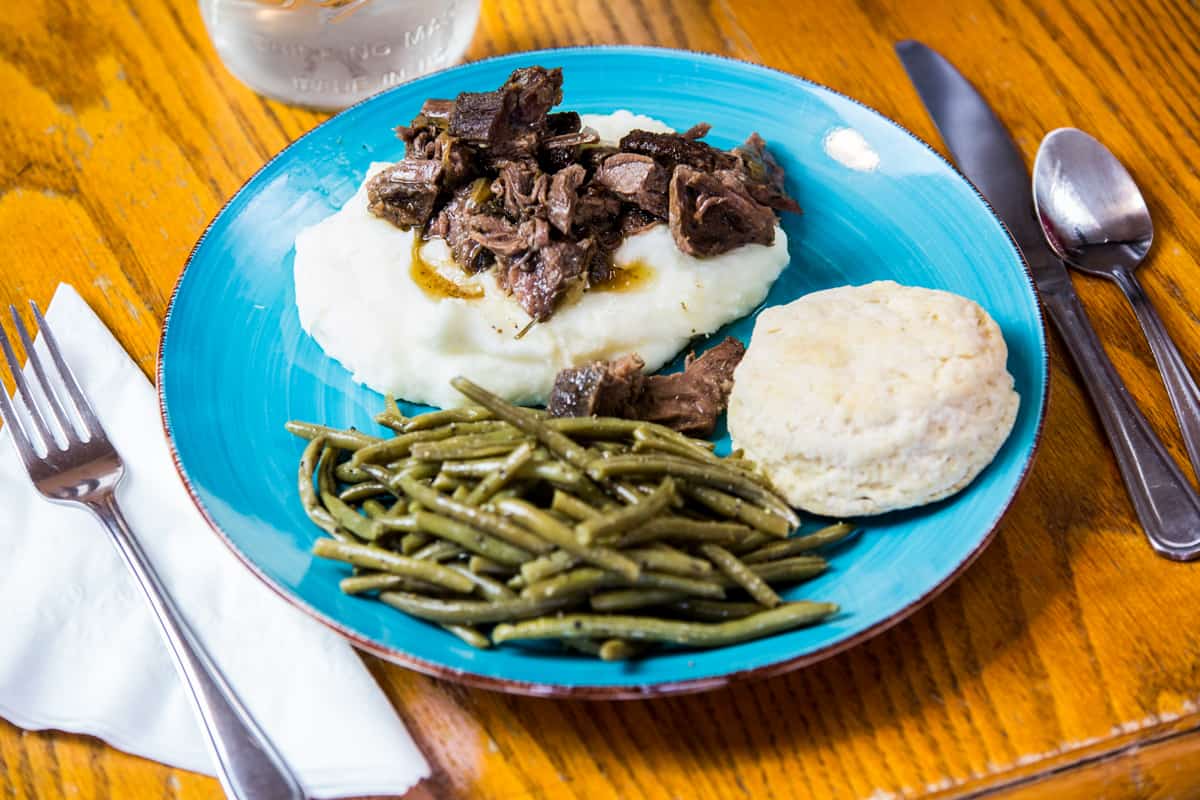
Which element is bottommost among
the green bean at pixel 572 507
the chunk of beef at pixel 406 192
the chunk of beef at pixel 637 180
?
the green bean at pixel 572 507

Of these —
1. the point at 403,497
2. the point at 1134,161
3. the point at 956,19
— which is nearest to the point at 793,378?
the point at 403,497

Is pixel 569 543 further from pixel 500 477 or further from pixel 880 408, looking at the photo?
pixel 880 408

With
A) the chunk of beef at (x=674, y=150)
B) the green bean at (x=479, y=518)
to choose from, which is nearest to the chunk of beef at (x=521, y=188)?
the chunk of beef at (x=674, y=150)

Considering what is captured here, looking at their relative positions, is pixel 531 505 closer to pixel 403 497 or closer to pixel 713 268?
pixel 403 497

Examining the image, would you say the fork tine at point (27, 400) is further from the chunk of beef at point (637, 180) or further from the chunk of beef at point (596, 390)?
the chunk of beef at point (637, 180)

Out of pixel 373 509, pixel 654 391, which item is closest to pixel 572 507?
pixel 373 509
